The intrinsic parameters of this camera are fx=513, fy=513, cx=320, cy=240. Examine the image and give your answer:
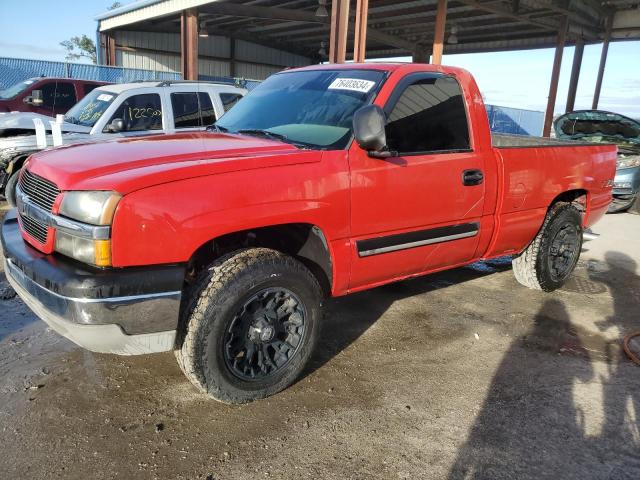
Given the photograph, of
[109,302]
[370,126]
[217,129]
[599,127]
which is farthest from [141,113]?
[599,127]

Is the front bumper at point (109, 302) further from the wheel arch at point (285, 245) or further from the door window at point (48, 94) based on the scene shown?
the door window at point (48, 94)

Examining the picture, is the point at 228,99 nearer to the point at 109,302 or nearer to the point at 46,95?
the point at 46,95

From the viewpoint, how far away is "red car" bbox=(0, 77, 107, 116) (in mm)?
10320

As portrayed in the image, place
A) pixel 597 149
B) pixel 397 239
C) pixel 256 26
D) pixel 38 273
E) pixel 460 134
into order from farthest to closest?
pixel 256 26, pixel 597 149, pixel 460 134, pixel 397 239, pixel 38 273

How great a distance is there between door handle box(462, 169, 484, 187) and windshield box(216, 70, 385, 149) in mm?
913

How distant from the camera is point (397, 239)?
11.1ft

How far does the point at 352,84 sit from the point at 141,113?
4884 millimetres

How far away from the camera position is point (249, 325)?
2848mm

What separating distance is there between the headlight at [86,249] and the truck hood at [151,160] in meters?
0.24

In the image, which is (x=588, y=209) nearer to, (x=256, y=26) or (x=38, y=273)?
(x=38, y=273)

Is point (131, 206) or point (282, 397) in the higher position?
point (131, 206)

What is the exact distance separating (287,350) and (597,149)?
3.80 m

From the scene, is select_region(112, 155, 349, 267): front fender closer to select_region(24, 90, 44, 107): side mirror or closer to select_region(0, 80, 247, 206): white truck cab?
select_region(0, 80, 247, 206): white truck cab

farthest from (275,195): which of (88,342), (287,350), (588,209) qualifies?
(588,209)
